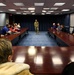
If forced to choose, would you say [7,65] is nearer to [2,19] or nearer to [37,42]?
[37,42]

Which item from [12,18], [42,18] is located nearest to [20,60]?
[12,18]

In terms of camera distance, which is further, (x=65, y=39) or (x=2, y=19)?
(x=2, y=19)

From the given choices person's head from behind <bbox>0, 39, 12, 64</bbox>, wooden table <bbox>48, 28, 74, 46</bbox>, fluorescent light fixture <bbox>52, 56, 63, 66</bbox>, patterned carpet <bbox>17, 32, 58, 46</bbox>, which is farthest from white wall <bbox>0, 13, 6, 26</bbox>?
person's head from behind <bbox>0, 39, 12, 64</bbox>

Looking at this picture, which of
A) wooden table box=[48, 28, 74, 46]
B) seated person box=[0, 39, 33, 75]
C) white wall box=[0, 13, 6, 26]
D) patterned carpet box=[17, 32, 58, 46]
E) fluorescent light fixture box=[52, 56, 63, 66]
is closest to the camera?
seated person box=[0, 39, 33, 75]

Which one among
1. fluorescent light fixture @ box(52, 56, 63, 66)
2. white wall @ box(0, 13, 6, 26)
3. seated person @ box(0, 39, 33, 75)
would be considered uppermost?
white wall @ box(0, 13, 6, 26)

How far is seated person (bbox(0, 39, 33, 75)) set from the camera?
39.8 inches

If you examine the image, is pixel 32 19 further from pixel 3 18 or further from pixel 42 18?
pixel 3 18

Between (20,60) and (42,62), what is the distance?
0.30m

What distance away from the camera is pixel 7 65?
1067 mm

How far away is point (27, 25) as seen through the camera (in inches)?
950

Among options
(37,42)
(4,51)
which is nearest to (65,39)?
(4,51)

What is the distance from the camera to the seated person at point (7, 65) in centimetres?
101

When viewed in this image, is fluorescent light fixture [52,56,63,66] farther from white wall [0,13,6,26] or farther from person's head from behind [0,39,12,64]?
white wall [0,13,6,26]

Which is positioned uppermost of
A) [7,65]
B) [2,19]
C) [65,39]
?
[2,19]
